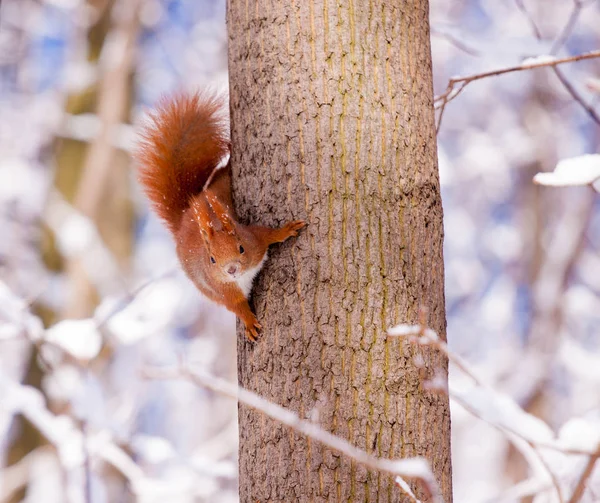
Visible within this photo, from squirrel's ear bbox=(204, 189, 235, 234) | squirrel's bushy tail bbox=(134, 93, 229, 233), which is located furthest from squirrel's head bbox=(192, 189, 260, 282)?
squirrel's bushy tail bbox=(134, 93, 229, 233)

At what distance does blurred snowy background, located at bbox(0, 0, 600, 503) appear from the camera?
14.4ft

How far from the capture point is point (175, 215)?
1.91m

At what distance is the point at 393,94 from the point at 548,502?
1.04 metres

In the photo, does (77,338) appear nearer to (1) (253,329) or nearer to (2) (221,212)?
(2) (221,212)

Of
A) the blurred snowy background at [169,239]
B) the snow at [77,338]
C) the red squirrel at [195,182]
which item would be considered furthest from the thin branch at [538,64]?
the blurred snowy background at [169,239]

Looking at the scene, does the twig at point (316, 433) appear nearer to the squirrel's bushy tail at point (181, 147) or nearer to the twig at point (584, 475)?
the twig at point (584, 475)

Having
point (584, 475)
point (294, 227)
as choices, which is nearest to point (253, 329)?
point (294, 227)

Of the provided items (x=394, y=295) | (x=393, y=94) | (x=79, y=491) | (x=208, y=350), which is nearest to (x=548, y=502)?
(x=394, y=295)

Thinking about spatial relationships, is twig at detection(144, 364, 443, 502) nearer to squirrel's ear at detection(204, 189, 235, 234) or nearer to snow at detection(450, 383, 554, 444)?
Answer: snow at detection(450, 383, 554, 444)

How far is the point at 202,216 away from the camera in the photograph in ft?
5.28

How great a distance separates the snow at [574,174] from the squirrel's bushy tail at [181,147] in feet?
3.29

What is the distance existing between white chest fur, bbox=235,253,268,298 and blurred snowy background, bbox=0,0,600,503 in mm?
1023

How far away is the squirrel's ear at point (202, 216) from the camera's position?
1606mm

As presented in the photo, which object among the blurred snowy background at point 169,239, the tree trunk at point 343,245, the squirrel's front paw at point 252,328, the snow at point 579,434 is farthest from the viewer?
the blurred snowy background at point 169,239
